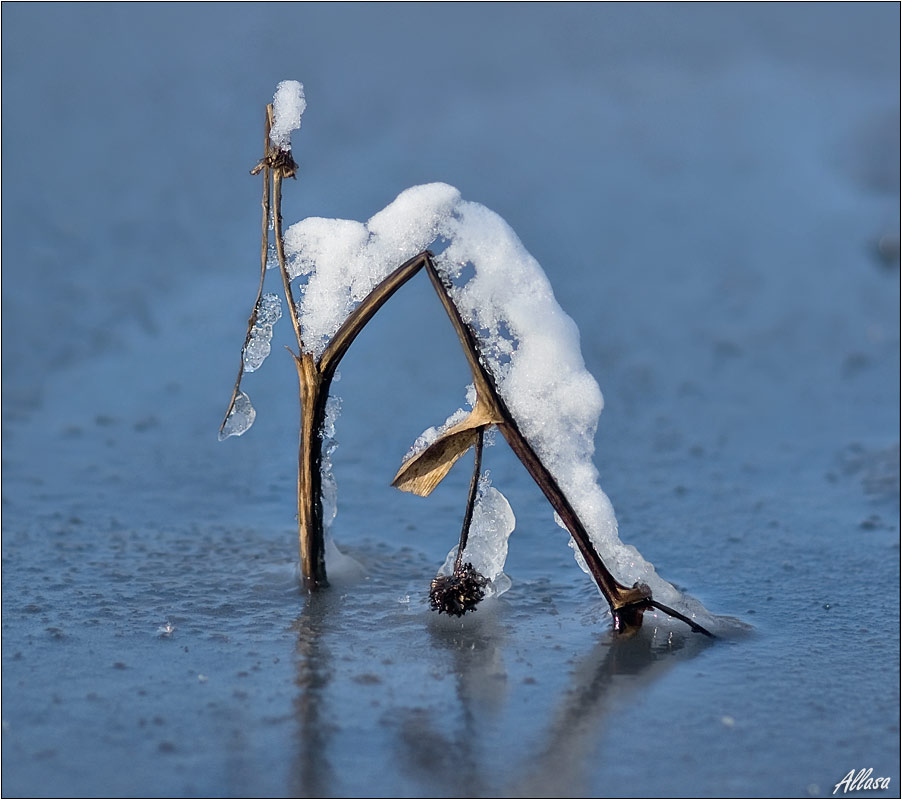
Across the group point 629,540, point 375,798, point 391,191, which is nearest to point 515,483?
point 629,540

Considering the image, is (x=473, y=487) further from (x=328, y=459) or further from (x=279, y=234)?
(x=279, y=234)

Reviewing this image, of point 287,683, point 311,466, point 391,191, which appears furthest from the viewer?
point 391,191

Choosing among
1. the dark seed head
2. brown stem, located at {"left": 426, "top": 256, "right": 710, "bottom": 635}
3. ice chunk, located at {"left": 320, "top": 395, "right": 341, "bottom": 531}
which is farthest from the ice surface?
the dark seed head

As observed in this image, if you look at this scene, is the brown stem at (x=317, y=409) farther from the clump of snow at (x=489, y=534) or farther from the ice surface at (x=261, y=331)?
the clump of snow at (x=489, y=534)

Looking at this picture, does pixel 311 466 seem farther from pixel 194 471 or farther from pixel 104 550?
pixel 194 471

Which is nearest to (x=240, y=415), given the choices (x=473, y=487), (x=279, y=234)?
(x=279, y=234)

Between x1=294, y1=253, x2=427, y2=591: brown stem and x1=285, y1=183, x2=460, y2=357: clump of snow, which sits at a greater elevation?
x1=285, y1=183, x2=460, y2=357: clump of snow

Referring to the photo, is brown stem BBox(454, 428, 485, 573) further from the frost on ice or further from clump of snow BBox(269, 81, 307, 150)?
clump of snow BBox(269, 81, 307, 150)
